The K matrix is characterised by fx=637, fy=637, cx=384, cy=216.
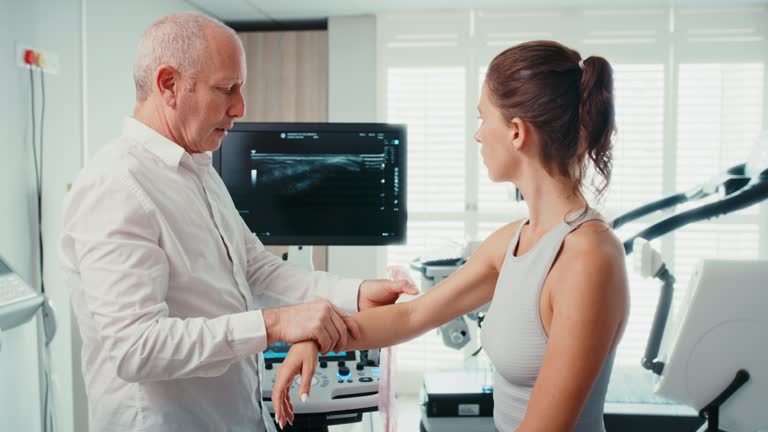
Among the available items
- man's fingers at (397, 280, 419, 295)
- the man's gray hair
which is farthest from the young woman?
the man's gray hair

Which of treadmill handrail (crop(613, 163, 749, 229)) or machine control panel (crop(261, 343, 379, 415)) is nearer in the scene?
machine control panel (crop(261, 343, 379, 415))

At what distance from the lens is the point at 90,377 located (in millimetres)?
1340

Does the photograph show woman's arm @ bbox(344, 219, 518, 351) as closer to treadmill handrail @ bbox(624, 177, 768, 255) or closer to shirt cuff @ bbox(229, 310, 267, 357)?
shirt cuff @ bbox(229, 310, 267, 357)

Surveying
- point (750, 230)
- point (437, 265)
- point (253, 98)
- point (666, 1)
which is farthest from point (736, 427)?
point (253, 98)

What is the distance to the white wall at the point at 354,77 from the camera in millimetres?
4422

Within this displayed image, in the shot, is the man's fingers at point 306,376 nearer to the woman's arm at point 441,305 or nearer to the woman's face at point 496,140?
the woman's arm at point 441,305

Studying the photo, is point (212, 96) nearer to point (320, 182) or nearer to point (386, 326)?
point (386, 326)

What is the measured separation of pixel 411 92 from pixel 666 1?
1.76 m

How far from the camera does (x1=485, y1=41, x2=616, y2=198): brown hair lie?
1247mm

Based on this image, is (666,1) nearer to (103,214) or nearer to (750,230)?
(750,230)

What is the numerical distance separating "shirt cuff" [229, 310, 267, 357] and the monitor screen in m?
1.00

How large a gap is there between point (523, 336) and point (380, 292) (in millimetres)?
563

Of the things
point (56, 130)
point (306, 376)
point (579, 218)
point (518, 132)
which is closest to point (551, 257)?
point (579, 218)

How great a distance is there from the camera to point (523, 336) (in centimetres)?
123
